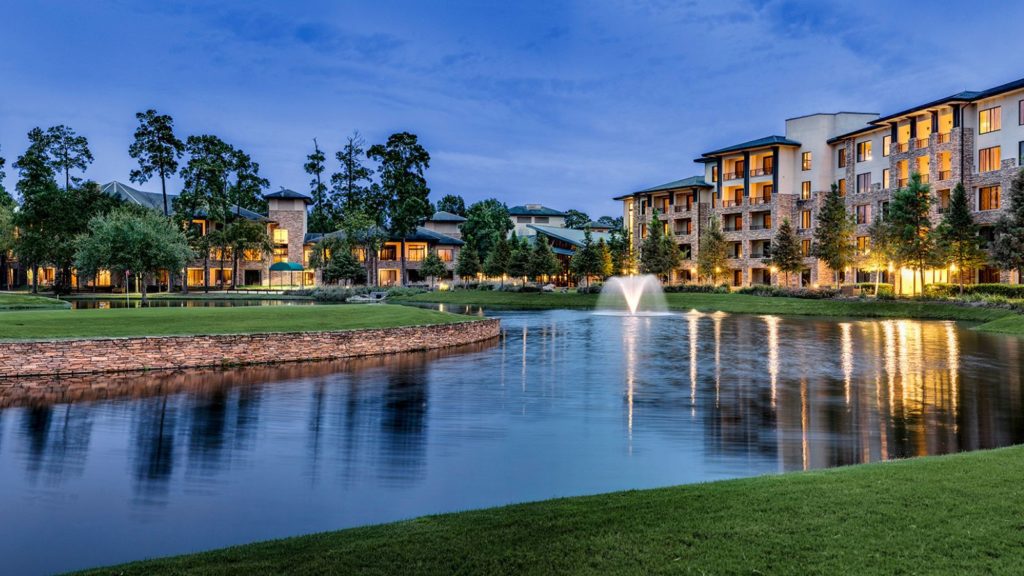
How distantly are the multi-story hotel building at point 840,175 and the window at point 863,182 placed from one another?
0.10m

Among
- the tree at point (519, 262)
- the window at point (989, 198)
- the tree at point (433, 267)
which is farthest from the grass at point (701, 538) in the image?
the tree at point (433, 267)

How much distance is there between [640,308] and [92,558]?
56.5m

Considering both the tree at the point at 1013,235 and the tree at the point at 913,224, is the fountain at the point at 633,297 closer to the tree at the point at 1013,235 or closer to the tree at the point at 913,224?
the tree at the point at 913,224

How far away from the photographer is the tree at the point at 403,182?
87.4 meters

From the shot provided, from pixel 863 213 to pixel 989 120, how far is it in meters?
14.4

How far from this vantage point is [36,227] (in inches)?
2884

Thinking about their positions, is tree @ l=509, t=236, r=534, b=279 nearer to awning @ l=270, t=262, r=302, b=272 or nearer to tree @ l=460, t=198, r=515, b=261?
tree @ l=460, t=198, r=515, b=261

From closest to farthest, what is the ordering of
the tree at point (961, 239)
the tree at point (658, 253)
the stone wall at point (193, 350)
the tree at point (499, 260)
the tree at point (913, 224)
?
the stone wall at point (193, 350) < the tree at point (961, 239) < the tree at point (913, 224) < the tree at point (658, 253) < the tree at point (499, 260)

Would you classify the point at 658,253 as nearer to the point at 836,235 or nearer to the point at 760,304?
the point at 836,235

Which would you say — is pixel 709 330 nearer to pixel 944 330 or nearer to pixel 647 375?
pixel 944 330

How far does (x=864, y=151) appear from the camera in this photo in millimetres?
68375

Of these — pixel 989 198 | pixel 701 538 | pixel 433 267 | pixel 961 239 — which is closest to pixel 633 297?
pixel 961 239

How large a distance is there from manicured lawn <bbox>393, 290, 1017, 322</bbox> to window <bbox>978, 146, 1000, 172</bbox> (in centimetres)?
1367

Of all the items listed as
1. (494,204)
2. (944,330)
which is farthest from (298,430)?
(494,204)
